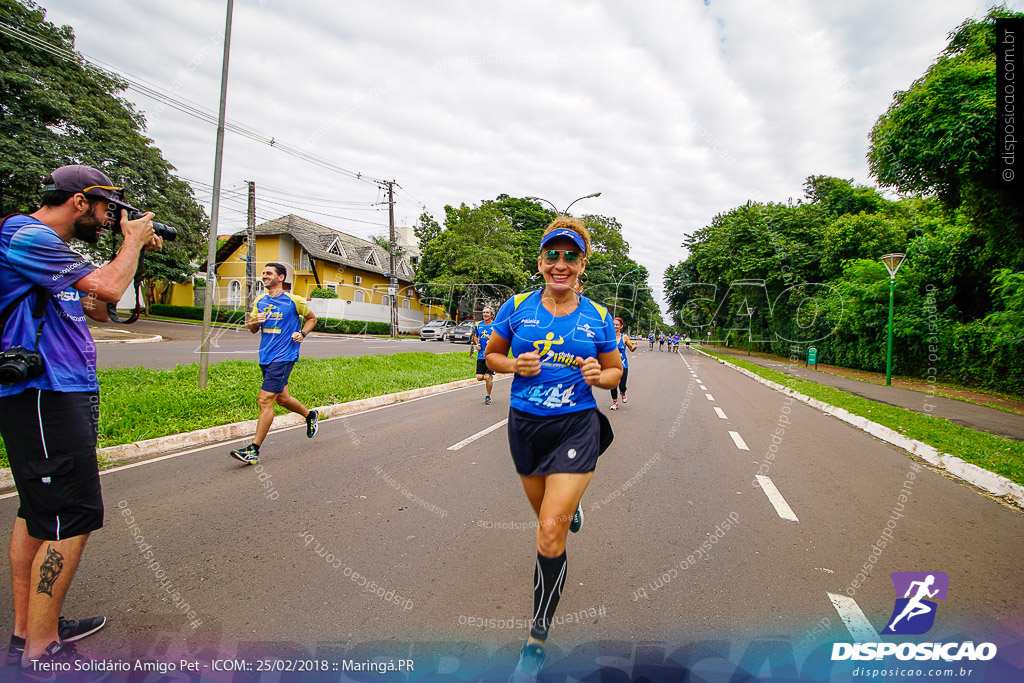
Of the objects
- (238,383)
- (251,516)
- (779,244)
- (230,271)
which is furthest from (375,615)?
(230,271)

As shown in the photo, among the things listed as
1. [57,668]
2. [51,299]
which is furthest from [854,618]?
[51,299]

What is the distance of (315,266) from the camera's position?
1444 inches

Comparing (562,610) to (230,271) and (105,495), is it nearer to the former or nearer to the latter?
(105,495)

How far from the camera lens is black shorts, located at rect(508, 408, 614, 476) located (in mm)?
2346

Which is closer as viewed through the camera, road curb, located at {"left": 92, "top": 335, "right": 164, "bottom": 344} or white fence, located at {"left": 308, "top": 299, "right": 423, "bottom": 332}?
road curb, located at {"left": 92, "top": 335, "right": 164, "bottom": 344}

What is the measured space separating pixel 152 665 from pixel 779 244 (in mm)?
34162

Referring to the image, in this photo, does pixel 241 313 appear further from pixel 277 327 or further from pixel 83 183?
pixel 83 183

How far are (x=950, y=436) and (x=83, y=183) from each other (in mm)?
10103

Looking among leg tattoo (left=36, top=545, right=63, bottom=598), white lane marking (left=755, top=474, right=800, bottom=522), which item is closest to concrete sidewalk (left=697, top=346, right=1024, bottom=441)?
white lane marking (left=755, top=474, right=800, bottom=522)

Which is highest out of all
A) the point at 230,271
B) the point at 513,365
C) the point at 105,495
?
the point at 230,271

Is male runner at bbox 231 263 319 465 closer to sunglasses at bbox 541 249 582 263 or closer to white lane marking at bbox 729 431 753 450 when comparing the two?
sunglasses at bbox 541 249 582 263

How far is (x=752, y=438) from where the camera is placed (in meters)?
7.52

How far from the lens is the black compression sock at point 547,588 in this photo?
222 centimetres

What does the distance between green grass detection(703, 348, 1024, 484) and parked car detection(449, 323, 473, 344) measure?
24.5 metres
